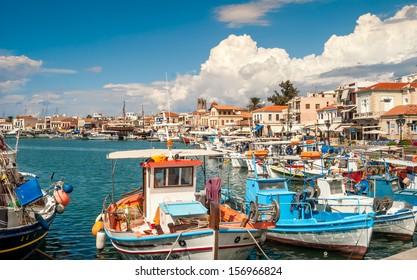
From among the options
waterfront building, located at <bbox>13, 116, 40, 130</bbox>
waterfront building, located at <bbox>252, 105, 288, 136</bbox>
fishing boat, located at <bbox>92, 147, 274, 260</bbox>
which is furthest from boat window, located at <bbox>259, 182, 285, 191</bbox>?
waterfront building, located at <bbox>252, 105, 288, 136</bbox>

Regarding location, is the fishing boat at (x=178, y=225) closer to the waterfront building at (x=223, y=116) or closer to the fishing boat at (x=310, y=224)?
the fishing boat at (x=310, y=224)

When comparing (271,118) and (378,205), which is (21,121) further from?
(378,205)

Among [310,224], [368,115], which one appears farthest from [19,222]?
[368,115]

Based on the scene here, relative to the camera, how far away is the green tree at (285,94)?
Answer: 84775 mm

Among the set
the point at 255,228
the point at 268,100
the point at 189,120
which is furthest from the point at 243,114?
the point at 255,228

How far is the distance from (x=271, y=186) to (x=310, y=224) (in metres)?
1.83

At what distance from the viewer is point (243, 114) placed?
303ft

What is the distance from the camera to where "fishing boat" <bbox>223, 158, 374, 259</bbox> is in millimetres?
12820

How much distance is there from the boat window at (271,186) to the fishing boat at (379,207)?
1.19 metres

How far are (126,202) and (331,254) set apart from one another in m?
6.49

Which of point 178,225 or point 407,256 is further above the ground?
point 178,225

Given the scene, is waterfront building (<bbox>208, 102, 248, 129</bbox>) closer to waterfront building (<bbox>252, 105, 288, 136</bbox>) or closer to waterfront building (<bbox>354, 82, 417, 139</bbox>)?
waterfront building (<bbox>252, 105, 288, 136</bbox>)

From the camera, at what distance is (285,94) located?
284 feet
